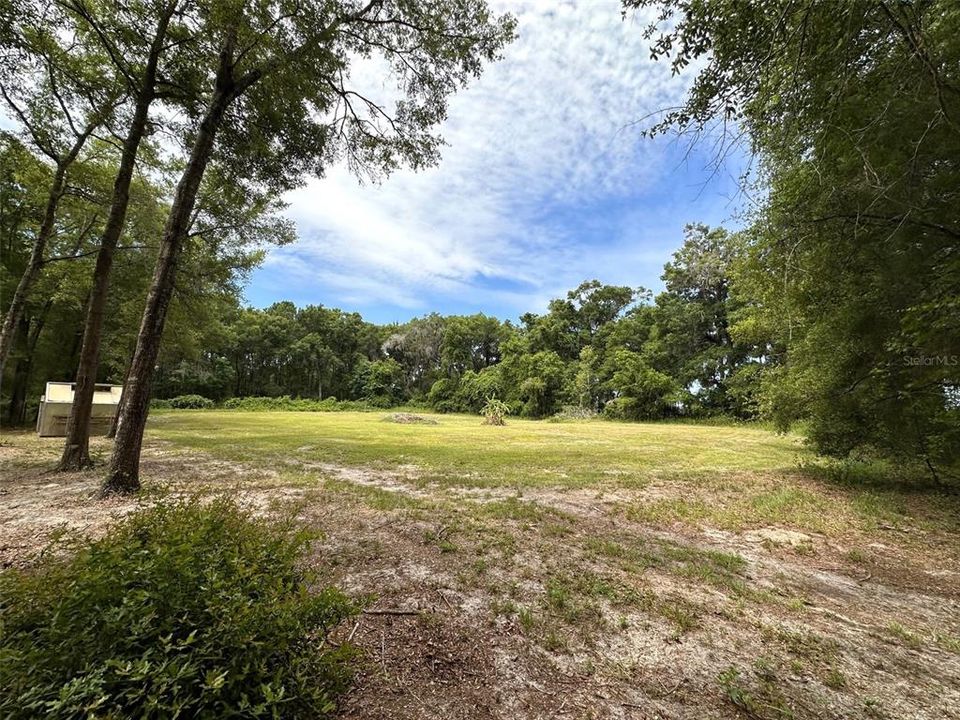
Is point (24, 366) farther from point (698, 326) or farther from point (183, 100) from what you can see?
point (698, 326)

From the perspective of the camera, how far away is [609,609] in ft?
9.78

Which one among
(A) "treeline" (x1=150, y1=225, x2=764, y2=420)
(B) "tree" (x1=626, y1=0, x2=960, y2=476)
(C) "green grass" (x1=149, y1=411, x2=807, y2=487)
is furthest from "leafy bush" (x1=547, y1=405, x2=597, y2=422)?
(B) "tree" (x1=626, y1=0, x2=960, y2=476)

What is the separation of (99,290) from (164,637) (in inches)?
309

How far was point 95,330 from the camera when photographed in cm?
681

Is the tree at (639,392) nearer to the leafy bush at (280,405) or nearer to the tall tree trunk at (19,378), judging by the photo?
the leafy bush at (280,405)

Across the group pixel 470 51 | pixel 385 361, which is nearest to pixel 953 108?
pixel 470 51

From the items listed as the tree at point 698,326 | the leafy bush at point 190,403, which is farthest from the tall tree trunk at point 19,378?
the tree at point 698,326

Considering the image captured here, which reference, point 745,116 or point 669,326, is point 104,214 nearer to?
point 745,116

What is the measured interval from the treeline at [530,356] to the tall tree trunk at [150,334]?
17670mm

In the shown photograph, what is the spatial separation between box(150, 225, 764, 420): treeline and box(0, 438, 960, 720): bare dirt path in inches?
795

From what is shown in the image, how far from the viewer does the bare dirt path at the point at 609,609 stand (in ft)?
7.06

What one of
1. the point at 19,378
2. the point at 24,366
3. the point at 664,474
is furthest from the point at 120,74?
the point at 19,378

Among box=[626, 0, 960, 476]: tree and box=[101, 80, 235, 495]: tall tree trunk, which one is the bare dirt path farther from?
box=[626, 0, 960, 476]: tree

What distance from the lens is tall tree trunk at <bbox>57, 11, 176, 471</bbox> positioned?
6512mm
